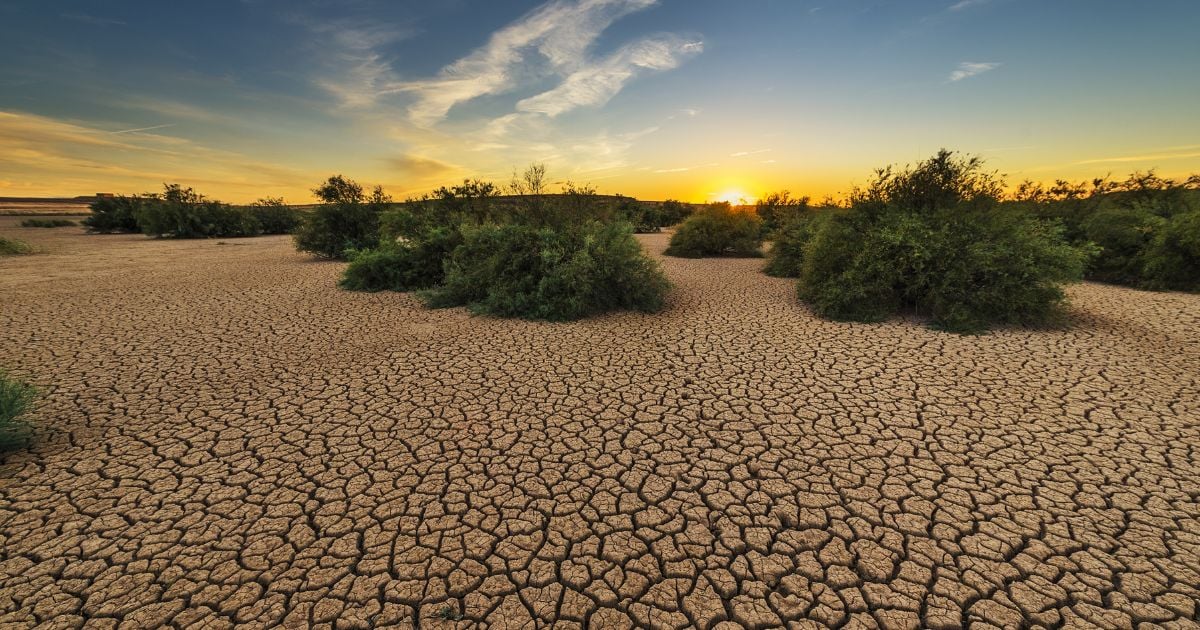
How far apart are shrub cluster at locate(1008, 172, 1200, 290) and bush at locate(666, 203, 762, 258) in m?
8.04

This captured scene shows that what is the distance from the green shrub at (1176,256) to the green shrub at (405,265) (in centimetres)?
1655

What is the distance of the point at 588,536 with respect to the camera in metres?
2.93

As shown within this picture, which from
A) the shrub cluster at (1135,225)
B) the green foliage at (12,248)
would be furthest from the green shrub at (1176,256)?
the green foliage at (12,248)

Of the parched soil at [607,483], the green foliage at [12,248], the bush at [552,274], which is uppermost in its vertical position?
the green foliage at [12,248]

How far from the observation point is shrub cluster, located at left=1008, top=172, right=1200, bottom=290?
9.93m

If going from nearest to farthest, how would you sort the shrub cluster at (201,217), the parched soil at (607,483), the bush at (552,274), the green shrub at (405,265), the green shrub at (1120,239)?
the parched soil at (607,483), the bush at (552,274), the green shrub at (1120,239), the green shrub at (405,265), the shrub cluster at (201,217)

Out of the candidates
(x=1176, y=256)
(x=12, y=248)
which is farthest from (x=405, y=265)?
(x=1176, y=256)

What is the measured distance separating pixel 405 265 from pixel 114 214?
30.5 metres

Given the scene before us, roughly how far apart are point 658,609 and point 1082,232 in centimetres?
1755

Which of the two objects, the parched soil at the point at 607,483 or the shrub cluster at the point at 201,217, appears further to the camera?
the shrub cluster at the point at 201,217

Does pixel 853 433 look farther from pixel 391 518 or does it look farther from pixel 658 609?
pixel 391 518

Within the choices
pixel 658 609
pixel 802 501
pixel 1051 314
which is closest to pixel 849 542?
pixel 802 501

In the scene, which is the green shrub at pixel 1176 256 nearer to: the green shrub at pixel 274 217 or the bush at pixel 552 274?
the bush at pixel 552 274

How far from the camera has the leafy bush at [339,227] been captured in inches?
631
